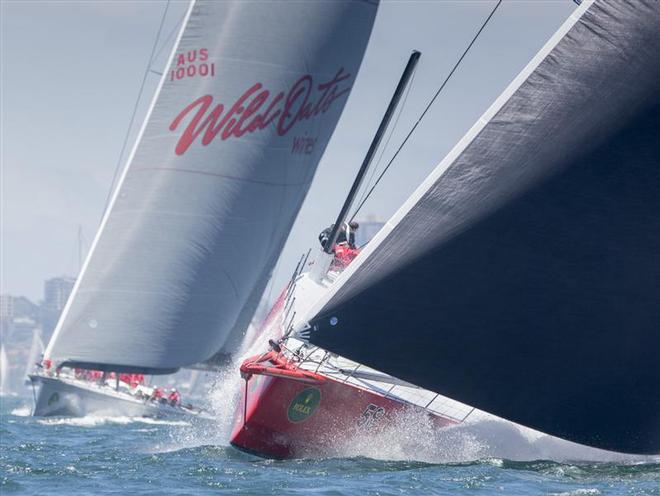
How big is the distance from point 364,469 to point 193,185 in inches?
349

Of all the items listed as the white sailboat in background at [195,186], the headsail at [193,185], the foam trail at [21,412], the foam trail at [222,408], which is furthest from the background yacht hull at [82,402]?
the foam trail at [222,408]

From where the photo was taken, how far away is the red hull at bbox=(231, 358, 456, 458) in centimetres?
1691

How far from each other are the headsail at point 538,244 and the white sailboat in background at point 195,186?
28.4ft

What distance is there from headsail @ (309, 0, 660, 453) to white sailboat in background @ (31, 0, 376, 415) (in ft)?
28.4

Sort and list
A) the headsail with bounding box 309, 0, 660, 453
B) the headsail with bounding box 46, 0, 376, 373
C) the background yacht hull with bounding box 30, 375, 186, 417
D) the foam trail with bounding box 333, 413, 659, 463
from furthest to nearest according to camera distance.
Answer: the background yacht hull with bounding box 30, 375, 186, 417
the headsail with bounding box 46, 0, 376, 373
the foam trail with bounding box 333, 413, 659, 463
the headsail with bounding box 309, 0, 660, 453

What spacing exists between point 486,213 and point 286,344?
4612 millimetres

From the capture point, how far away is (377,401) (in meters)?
17.3

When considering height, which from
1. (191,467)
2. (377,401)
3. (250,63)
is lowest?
(191,467)

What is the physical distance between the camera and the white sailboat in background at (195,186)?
23219 millimetres

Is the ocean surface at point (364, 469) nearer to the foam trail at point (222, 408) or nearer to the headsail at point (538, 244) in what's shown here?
the foam trail at point (222, 408)

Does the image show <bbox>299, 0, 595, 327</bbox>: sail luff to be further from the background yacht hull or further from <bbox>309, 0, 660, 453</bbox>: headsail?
the background yacht hull

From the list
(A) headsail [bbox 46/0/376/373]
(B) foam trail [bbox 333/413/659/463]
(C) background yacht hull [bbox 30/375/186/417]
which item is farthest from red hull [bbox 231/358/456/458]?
(C) background yacht hull [bbox 30/375/186/417]

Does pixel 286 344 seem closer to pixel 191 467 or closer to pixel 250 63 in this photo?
pixel 191 467

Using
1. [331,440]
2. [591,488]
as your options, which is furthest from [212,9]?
[591,488]
